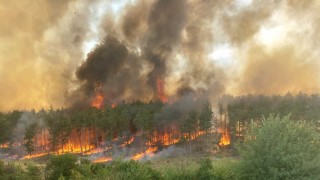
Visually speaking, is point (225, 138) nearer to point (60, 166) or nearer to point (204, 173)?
point (60, 166)

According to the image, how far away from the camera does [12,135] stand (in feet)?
395

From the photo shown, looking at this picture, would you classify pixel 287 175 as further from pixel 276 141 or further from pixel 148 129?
pixel 148 129

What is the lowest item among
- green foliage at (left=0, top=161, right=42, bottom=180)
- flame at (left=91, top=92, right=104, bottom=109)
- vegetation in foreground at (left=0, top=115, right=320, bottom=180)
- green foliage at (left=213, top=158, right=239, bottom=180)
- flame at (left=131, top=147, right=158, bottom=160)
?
flame at (left=131, top=147, right=158, bottom=160)

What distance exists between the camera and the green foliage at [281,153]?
36.2 metres

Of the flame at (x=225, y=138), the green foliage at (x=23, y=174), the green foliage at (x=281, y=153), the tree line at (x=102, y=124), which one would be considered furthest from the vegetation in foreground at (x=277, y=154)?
the flame at (x=225, y=138)

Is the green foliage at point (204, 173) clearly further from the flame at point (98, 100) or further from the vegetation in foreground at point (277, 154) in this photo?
the flame at point (98, 100)

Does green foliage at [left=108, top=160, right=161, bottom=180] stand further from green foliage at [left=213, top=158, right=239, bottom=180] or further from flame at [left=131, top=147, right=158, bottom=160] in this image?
flame at [left=131, top=147, right=158, bottom=160]

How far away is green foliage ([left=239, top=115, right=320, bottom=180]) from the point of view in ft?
119

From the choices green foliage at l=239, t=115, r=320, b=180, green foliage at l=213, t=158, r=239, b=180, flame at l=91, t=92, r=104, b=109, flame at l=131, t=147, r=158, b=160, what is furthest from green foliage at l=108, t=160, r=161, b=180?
flame at l=91, t=92, r=104, b=109

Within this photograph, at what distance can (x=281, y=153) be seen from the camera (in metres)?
36.5

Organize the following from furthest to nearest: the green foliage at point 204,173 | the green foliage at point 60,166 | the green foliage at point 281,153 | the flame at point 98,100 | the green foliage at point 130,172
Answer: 1. the flame at point 98,100
2. the green foliage at point 60,166
3. the green foliage at point 204,173
4. the green foliage at point 130,172
5. the green foliage at point 281,153

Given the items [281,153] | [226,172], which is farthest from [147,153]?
[281,153]

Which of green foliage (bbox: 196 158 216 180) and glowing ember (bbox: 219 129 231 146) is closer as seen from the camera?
green foliage (bbox: 196 158 216 180)

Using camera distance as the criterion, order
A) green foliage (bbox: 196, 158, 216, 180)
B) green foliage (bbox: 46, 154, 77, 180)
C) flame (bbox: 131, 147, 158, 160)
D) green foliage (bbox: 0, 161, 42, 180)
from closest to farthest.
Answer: green foliage (bbox: 196, 158, 216, 180), green foliage (bbox: 0, 161, 42, 180), green foliage (bbox: 46, 154, 77, 180), flame (bbox: 131, 147, 158, 160)
